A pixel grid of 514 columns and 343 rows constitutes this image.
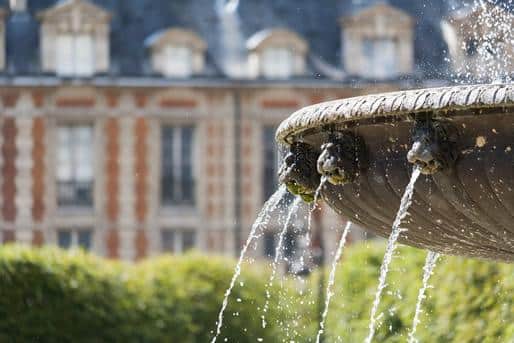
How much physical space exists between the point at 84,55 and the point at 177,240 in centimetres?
428

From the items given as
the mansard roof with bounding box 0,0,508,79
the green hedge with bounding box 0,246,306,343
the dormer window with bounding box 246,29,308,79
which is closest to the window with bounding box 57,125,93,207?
the mansard roof with bounding box 0,0,508,79

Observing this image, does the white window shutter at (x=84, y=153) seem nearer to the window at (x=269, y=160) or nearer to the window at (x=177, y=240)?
the window at (x=177, y=240)

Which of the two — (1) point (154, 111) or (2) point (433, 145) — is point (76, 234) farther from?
(2) point (433, 145)

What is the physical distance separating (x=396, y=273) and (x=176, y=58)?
19.2 m

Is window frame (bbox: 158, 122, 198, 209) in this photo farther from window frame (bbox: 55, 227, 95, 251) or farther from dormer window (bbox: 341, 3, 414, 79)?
dormer window (bbox: 341, 3, 414, 79)

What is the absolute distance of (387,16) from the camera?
32.6m

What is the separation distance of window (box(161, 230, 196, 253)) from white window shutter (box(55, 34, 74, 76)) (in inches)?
152

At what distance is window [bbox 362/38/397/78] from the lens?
106 feet

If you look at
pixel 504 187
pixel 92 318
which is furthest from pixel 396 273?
pixel 504 187

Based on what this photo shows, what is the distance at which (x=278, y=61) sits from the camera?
106 feet

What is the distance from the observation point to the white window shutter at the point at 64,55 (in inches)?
1242

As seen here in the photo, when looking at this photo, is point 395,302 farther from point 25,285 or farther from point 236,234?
point 236,234

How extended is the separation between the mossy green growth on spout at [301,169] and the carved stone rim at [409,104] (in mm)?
250

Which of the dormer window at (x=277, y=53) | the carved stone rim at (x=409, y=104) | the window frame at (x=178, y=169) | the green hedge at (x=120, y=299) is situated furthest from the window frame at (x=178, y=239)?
the carved stone rim at (x=409, y=104)
